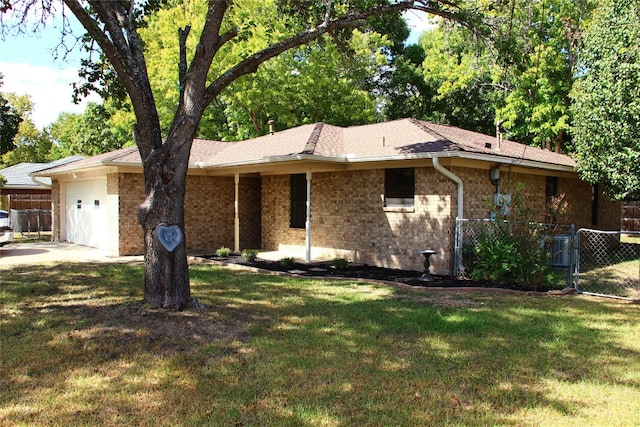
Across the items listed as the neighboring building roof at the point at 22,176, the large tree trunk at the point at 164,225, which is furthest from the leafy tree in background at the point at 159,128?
the neighboring building roof at the point at 22,176

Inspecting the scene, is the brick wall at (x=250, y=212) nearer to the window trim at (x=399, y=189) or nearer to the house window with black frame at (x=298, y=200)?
the house window with black frame at (x=298, y=200)

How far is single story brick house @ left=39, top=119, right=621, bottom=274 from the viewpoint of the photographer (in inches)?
472

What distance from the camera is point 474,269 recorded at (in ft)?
36.4

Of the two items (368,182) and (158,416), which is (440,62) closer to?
(368,182)

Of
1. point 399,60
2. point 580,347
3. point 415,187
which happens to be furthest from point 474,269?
point 399,60

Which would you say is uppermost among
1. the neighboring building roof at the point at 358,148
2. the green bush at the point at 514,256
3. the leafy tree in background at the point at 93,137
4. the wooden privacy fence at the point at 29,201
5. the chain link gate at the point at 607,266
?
the leafy tree in background at the point at 93,137

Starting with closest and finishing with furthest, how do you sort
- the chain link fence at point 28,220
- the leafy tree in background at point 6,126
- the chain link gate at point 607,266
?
the chain link gate at point 607,266 → the leafy tree in background at point 6,126 → the chain link fence at point 28,220

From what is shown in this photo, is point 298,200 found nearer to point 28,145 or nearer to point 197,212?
point 197,212

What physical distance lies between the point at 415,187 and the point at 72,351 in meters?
8.54

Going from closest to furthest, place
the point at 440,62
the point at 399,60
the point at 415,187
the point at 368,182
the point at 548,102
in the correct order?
the point at 415,187
the point at 368,182
the point at 548,102
the point at 440,62
the point at 399,60

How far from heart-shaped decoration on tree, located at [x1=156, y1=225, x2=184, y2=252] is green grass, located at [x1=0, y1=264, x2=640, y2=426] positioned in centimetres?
94

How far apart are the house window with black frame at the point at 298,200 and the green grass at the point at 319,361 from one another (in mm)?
6710

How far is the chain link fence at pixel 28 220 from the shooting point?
80.9 feet

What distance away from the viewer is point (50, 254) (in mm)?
15352
